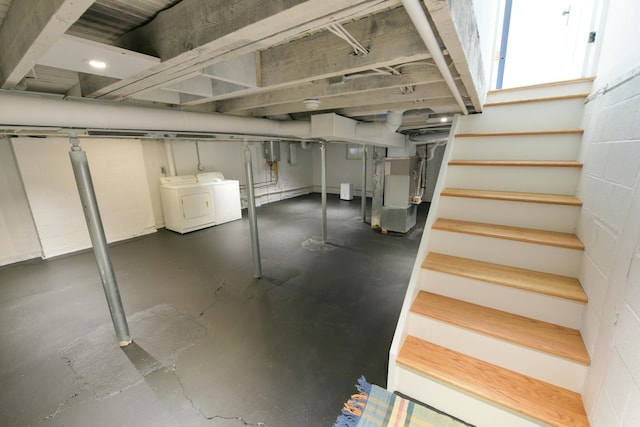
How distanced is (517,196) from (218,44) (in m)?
1.82

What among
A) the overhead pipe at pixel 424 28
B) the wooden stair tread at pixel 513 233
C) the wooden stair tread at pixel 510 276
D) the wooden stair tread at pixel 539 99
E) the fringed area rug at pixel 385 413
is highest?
the wooden stair tread at pixel 539 99

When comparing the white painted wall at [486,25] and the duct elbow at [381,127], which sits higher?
the white painted wall at [486,25]

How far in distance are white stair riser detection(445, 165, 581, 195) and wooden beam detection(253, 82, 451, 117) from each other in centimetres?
58

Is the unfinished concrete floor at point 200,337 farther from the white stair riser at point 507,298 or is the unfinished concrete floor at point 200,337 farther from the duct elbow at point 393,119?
the duct elbow at point 393,119

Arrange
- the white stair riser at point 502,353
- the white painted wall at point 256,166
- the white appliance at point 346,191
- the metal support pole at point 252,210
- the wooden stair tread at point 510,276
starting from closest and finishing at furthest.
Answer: the white stair riser at point 502,353 < the wooden stair tread at point 510,276 < the metal support pole at point 252,210 < the white painted wall at point 256,166 < the white appliance at point 346,191

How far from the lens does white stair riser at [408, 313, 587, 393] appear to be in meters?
1.14

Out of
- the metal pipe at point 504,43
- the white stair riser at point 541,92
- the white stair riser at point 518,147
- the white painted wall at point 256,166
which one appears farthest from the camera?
the white painted wall at point 256,166

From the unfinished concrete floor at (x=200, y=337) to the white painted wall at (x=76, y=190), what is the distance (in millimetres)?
456

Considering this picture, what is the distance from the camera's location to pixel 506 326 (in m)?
1.30

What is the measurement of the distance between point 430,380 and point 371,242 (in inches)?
122

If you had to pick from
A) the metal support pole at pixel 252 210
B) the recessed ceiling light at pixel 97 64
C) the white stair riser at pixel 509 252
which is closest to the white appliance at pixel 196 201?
the metal support pole at pixel 252 210

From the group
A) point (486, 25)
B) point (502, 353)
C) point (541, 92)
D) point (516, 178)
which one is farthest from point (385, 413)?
point (541, 92)

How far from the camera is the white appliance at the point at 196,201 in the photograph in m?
4.81

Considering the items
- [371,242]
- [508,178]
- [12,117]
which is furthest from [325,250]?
[12,117]
